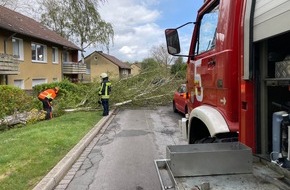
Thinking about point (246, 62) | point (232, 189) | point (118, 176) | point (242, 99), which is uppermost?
point (246, 62)

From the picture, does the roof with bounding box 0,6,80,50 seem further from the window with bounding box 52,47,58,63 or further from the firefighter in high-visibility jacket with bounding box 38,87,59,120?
the firefighter in high-visibility jacket with bounding box 38,87,59,120

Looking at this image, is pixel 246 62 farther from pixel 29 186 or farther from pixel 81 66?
pixel 81 66

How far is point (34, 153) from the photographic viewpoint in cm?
725

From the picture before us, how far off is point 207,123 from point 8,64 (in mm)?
18303

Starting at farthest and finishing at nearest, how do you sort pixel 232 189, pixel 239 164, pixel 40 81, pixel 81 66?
pixel 81 66 → pixel 40 81 → pixel 239 164 → pixel 232 189

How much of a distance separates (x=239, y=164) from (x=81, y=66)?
1519 inches

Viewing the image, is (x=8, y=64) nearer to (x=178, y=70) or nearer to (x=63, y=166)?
(x=178, y=70)

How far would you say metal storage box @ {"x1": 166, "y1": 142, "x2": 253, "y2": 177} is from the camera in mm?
2791

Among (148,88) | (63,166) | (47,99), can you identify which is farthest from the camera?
(148,88)

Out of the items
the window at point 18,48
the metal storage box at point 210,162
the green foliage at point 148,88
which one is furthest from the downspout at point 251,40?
the window at point 18,48

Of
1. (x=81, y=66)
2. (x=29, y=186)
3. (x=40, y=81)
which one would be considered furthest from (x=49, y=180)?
(x=81, y=66)

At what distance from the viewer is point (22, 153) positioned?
725cm

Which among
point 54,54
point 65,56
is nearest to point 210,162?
→ point 54,54

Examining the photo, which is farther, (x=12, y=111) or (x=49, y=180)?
(x=12, y=111)
